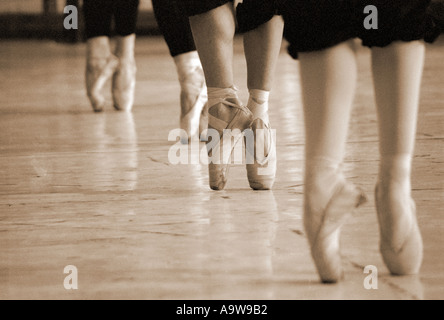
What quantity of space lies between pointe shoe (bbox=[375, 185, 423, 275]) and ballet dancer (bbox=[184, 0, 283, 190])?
0.72m

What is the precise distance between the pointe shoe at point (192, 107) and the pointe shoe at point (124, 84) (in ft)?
2.52

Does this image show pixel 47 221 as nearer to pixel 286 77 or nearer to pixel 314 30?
pixel 314 30

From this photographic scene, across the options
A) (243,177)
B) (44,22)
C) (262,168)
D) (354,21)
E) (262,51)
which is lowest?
(44,22)

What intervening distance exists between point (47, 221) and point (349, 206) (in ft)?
2.42

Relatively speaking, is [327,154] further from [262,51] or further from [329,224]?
[262,51]

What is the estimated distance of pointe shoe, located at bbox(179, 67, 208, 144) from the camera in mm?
2857

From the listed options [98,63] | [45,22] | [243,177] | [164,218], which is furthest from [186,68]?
[45,22]

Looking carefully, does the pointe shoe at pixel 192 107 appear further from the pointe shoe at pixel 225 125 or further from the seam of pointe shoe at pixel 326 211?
the seam of pointe shoe at pixel 326 211

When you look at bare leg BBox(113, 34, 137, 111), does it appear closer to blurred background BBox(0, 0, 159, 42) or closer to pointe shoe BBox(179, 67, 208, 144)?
pointe shoe BBox(179, 67, 208, 144)

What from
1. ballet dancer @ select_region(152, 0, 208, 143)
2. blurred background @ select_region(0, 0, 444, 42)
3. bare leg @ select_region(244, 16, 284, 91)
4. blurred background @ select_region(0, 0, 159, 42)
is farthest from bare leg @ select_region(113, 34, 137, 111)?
blurred background @ select_region(0, 0, 159, 42)

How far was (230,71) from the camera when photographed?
81.9 inches

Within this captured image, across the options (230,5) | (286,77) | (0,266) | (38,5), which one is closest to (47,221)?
(0,266)

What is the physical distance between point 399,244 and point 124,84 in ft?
8.02

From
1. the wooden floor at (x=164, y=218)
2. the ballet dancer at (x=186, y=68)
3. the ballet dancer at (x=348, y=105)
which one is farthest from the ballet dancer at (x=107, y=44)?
the ballet dancer at (x=348, y=105)
